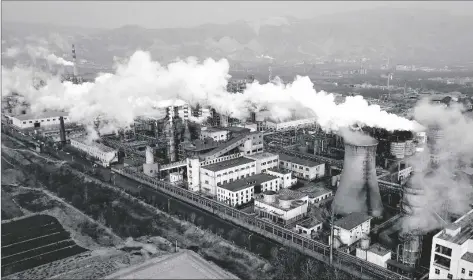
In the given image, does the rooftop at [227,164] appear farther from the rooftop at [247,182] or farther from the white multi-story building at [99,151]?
the white multi-story building at [99,151]

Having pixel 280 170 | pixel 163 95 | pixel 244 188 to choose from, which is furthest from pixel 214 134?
pixel 244 188

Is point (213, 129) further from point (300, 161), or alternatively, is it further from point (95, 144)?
point (300, 161)

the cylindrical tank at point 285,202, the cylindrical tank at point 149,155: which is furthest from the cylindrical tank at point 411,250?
the cylindrical tank at point 149,155

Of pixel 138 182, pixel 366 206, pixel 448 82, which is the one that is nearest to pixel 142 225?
pixel 138 182

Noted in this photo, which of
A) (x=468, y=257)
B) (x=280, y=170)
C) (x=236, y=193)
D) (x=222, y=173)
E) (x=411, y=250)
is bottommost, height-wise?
(x=411, y=250)

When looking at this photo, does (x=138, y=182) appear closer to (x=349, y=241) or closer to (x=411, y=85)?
(x=349, y=241)

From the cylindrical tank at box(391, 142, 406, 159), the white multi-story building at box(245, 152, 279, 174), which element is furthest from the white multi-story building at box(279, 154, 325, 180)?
the cylindrical tank at box(391, 142, 406, 159)

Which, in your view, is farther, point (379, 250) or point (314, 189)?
point (314, 189)
